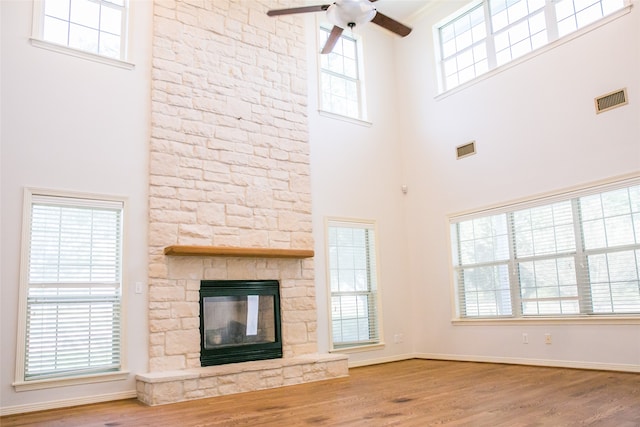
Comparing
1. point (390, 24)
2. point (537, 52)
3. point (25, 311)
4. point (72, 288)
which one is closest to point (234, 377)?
→ point (72, 288)

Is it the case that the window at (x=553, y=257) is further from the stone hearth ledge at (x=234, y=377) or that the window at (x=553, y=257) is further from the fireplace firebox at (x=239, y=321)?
the fireplace firebox at (x=239, y=321)

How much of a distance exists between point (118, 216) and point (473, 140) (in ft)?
14.9

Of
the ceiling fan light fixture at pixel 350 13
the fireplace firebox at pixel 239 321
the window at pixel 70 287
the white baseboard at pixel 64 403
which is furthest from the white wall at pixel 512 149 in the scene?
the window at pixel 70 287

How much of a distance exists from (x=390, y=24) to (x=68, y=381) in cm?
452

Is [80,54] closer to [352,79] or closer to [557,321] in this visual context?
[352,79]

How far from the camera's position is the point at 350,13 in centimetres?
448

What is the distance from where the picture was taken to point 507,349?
6203 millimetres

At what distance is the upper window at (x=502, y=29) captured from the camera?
5859 mm

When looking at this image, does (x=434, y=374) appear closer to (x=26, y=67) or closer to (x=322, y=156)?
(x=322, y=156)

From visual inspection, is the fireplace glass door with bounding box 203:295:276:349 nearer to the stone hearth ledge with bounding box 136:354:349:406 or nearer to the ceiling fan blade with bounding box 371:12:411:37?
the stone hearth ledge with bounding box 136:354:349:406

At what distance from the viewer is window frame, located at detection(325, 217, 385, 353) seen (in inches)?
255

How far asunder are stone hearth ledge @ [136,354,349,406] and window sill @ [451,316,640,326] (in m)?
1.87

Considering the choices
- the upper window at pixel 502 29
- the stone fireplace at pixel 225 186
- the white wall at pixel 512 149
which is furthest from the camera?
the upper window at pixel 502 29

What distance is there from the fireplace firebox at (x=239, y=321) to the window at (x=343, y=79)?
111 inches
